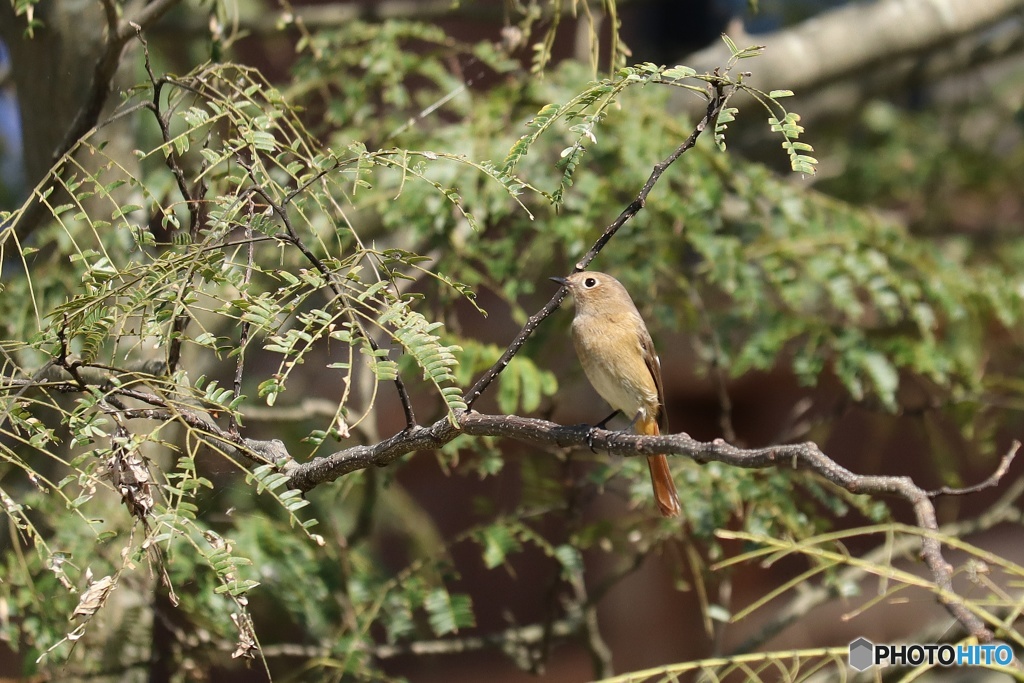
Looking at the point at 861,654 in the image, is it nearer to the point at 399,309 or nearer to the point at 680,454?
the point at 680,454

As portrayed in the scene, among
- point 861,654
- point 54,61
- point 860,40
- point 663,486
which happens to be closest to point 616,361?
point 663,486

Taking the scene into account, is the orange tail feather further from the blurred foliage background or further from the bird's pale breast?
the bird's pale breast

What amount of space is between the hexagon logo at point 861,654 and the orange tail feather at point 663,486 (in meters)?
0.67

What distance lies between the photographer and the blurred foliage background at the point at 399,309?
1.98 meters

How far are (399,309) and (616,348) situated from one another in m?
1.93

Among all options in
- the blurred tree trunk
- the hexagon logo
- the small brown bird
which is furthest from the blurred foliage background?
the hexagon logo

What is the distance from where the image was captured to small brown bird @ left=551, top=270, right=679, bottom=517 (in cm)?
355

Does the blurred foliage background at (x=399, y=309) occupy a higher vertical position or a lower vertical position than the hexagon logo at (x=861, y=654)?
higher

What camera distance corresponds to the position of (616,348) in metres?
3.57

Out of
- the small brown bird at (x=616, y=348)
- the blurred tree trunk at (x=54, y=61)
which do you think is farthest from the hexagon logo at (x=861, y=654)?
the blurred tree trunk at (x=54, y=61)

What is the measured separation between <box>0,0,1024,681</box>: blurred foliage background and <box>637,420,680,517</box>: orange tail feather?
17 centimetres

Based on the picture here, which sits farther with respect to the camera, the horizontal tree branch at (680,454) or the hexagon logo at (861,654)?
the hexagon logo at (861,654)

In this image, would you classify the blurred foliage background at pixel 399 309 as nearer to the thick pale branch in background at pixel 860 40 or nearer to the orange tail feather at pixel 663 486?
the thick pale branch in background at pixel 860 40

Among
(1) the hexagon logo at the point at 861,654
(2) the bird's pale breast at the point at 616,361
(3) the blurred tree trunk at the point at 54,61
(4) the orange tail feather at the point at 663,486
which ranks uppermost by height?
(3) the blurred tree trunk at the point at 54,61
